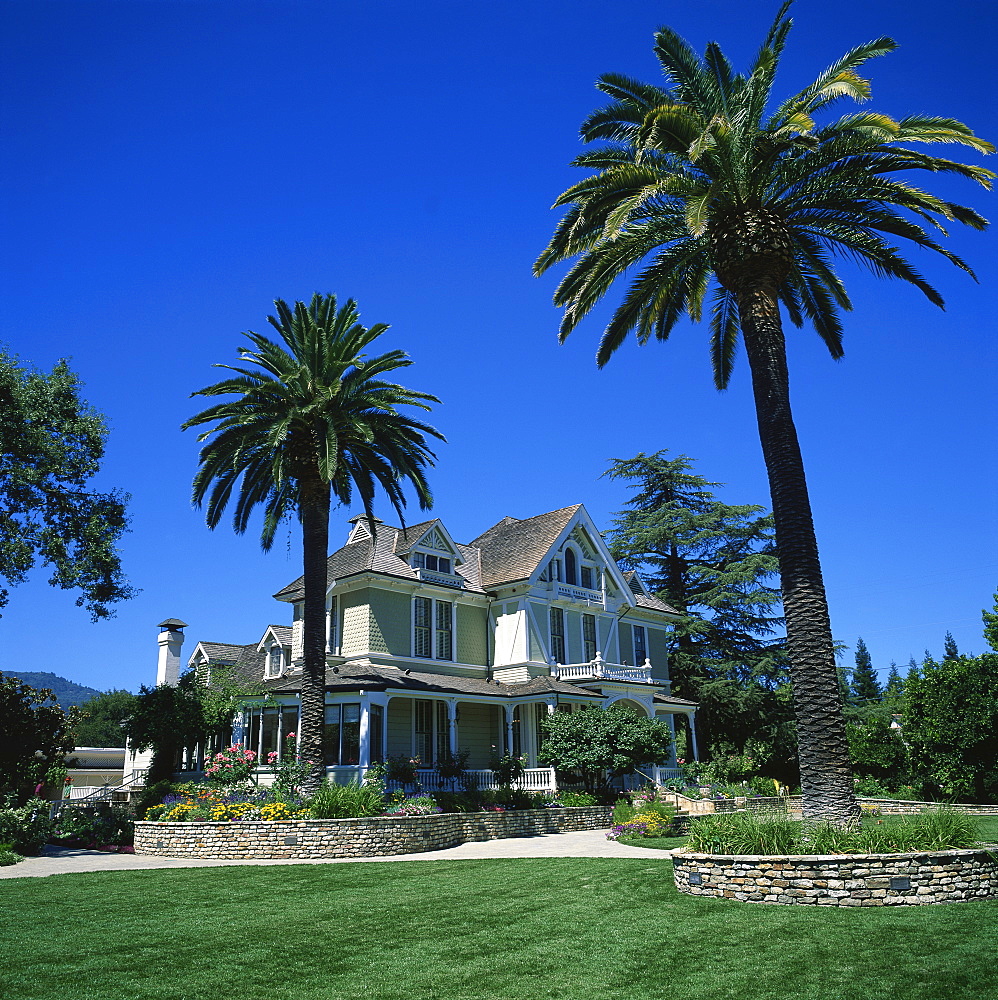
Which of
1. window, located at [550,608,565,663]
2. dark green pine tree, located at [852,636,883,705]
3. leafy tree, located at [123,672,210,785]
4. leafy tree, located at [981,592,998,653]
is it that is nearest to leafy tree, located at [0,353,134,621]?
leafy tree, located at [123,672,210,785]

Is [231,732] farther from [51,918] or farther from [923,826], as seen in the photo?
[923,826]

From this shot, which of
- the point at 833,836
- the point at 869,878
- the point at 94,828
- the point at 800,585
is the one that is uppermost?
the point at 800,585

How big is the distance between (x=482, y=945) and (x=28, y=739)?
19.9 metres

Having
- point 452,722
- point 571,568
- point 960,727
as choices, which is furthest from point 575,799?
point 960,727

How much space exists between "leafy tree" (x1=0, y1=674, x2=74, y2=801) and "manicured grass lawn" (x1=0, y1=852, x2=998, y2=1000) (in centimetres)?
1167

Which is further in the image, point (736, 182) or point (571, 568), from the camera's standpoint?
point (571, 568)

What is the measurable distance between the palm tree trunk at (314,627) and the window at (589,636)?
1488 cm

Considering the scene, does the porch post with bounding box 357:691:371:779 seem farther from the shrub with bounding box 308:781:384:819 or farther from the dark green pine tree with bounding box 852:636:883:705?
the dark green pine tree with bounding box 852:636:883:705

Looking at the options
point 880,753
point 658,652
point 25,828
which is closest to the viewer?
point 25,828

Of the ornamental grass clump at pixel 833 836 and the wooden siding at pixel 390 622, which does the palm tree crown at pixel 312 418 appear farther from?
the ornamental grass clump at pixel 833 836

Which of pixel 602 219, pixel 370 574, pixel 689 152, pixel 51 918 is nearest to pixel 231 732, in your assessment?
pixel 370 574

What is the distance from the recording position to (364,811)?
68.6 ft

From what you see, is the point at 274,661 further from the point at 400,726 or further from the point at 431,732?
the point at 431,732

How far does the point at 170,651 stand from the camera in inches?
1336
